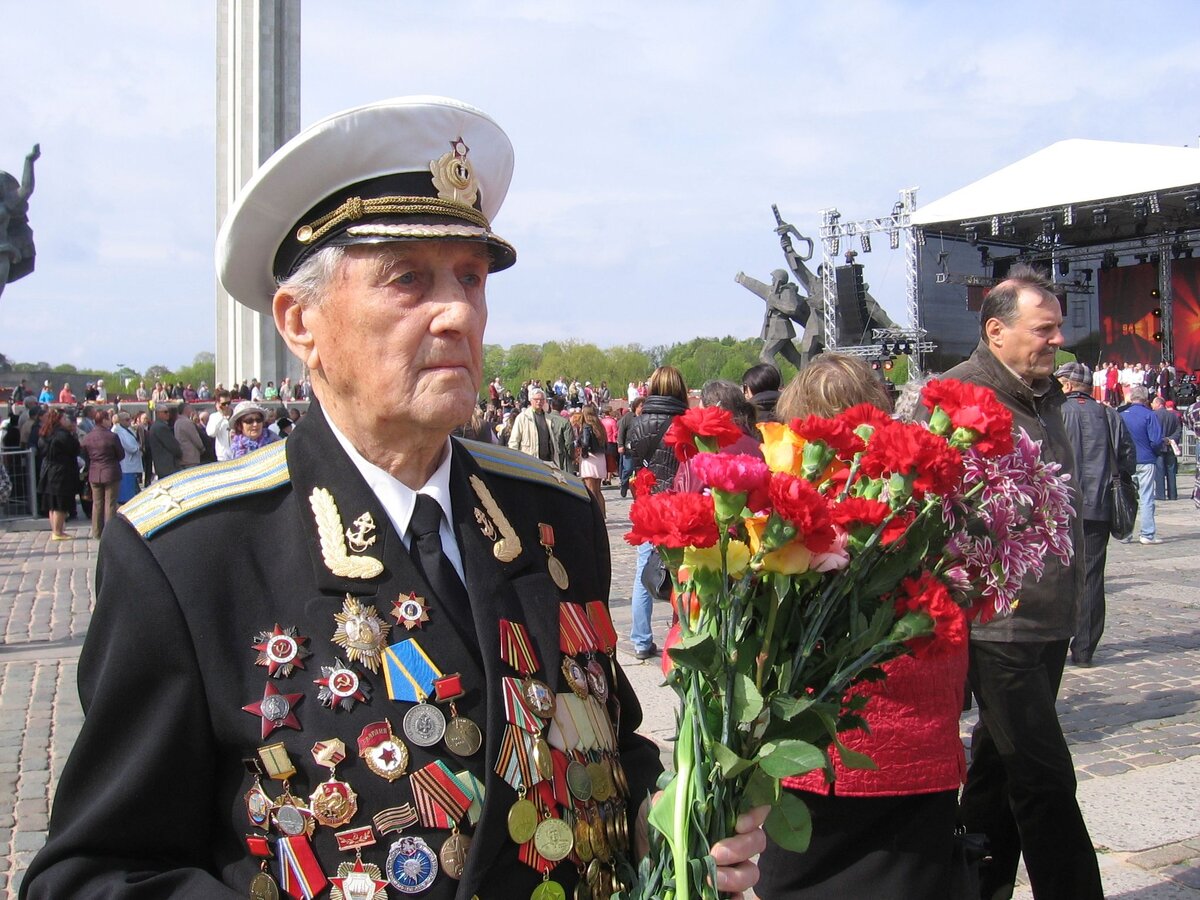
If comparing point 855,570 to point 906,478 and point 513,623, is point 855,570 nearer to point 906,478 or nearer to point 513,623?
point 906,478

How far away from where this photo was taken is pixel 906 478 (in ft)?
4.81

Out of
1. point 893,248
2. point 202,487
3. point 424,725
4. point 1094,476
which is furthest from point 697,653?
point 893,248

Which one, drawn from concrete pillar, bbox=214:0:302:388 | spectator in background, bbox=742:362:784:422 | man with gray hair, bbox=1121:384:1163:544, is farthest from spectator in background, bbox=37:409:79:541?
concrete pillar, bbox=214:0:302:388

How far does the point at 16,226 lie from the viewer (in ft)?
89.2

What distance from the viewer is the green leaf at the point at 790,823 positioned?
1519 mm

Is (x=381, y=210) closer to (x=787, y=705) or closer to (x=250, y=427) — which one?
(x=787, y=705)

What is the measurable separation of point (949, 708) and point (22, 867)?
3.45 m

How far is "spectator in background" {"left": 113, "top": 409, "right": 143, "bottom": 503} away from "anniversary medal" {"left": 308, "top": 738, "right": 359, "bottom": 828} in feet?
45.9

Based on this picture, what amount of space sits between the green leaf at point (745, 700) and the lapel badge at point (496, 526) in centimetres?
48

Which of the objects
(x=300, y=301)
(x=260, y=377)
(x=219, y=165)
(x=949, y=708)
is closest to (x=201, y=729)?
(x=300, y=301)

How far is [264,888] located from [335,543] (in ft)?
1.62

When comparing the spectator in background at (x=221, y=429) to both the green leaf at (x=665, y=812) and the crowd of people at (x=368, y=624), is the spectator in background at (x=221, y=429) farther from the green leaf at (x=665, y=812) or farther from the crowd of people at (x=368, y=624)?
the green leaf at (x=665, y=812)

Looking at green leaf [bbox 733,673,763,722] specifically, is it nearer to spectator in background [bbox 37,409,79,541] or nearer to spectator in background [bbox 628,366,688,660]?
spectator in background [bbox 628,366,688,660]

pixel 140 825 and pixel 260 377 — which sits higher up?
pixel 260 377
